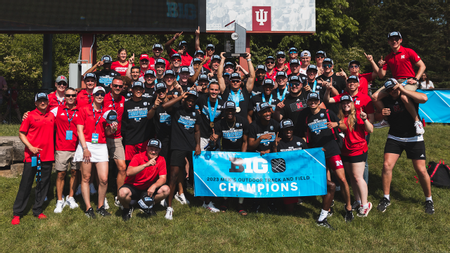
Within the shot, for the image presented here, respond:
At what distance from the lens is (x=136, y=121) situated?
22.8 ft

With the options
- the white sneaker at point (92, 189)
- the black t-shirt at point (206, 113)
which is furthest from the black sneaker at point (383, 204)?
the white sneaker at point (92, 189)

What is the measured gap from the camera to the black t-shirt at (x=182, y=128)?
662 centimetres

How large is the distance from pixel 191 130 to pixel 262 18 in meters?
7.93

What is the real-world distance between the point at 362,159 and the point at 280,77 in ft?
Answer: 7.75

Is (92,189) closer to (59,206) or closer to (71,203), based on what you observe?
(71,203)

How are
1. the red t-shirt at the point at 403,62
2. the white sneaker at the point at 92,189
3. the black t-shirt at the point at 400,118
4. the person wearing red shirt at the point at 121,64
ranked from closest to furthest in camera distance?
the black t-shirt at the point at 400,118 < the red t-shirt at the point at 403,62 < the white sneaker at the point at 92,189 < the person wearing red shirt at the point at 121,64

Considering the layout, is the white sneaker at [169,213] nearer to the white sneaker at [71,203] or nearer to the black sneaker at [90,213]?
the black sneaker at [90,213]

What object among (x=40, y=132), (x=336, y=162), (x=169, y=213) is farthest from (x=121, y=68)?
(x=336, y=162)

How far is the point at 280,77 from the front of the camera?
741 centimetres

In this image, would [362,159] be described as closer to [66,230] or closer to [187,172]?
[187,172]

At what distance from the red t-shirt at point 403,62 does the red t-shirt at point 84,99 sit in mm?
6481

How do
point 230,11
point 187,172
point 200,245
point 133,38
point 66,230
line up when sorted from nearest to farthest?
point 200,245, point 66,230, point 187,172, point 230,11, point 133,38

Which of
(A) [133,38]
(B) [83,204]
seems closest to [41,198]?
(B) [83,204]

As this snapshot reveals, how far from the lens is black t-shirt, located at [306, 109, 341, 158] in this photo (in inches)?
251
